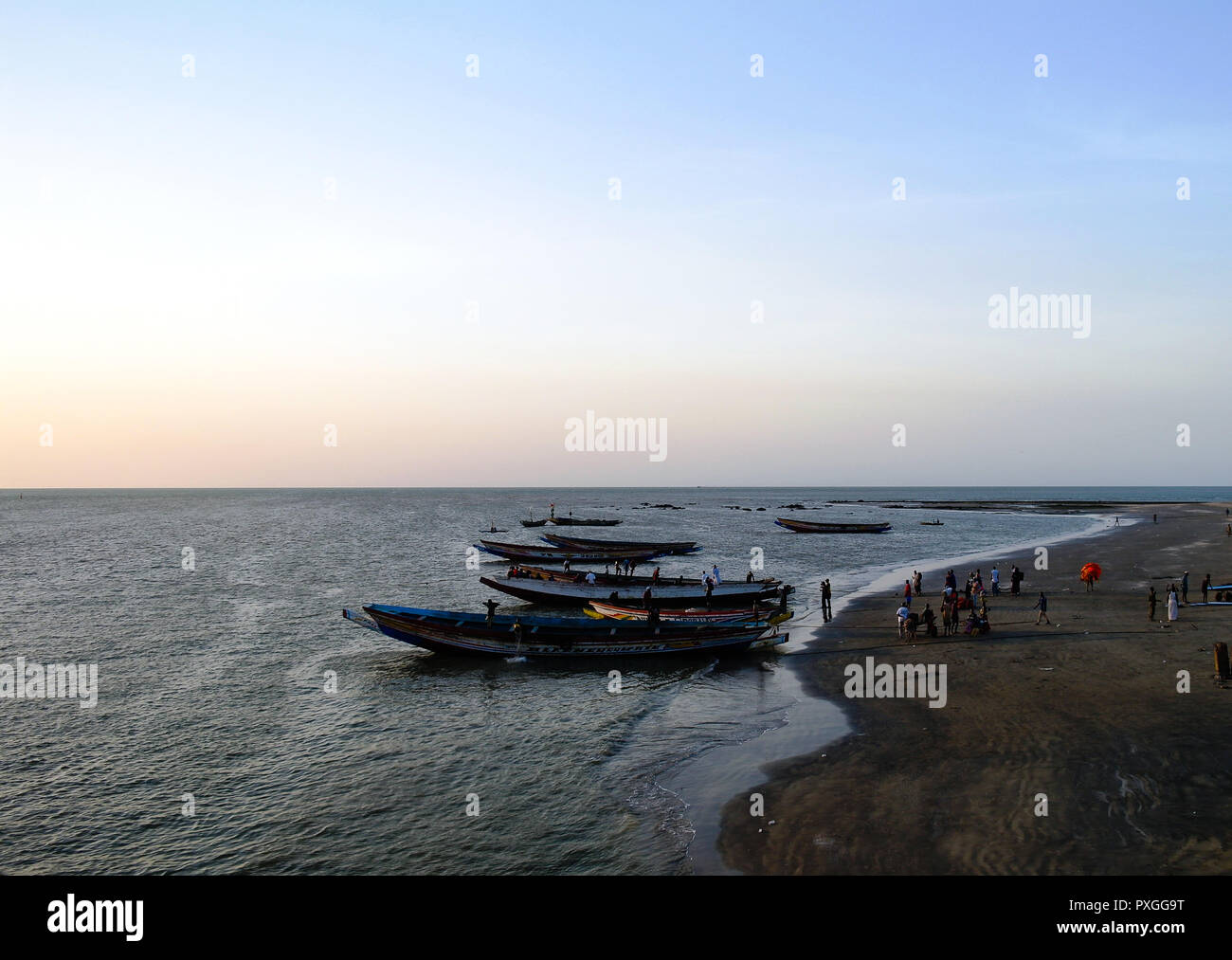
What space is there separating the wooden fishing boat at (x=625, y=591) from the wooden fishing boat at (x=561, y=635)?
10.4m

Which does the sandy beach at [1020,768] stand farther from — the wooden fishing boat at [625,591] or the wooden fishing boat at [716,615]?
the wooden fishing boat at [625,591]

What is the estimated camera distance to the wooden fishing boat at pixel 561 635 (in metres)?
31.3

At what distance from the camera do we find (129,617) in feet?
140

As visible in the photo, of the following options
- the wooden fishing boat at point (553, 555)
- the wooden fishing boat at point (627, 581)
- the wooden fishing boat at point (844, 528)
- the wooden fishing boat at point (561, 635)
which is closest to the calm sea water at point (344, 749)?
the wooden fishing boat at point (561, 635)

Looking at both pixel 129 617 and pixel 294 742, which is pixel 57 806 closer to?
pixel 294 742

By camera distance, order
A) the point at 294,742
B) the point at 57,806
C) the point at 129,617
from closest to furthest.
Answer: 1. the point at 57,806
2. the point at 294,742
3. the point at 129,617

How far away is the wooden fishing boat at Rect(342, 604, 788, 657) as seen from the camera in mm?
31328

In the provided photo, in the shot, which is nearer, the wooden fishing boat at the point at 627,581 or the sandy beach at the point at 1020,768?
the sandy beach at the point at 1020,768

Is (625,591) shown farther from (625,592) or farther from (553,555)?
(553,555)

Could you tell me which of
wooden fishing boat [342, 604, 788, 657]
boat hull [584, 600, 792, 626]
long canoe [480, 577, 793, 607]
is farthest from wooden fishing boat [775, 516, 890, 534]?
wooden fishing boat [342, 604, 788, 657]
